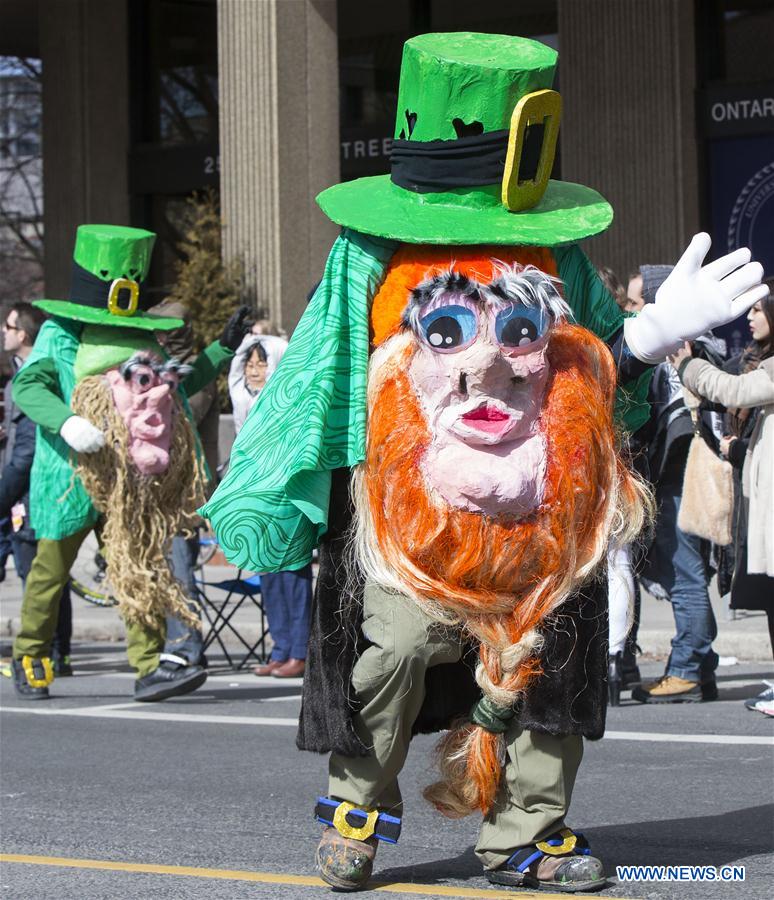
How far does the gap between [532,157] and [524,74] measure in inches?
8.2

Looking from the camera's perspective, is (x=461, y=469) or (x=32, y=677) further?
(x=32, y=677)

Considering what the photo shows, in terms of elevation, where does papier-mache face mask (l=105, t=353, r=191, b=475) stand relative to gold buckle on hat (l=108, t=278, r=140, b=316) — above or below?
below

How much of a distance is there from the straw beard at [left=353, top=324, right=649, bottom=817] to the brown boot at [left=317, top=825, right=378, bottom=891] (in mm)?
369

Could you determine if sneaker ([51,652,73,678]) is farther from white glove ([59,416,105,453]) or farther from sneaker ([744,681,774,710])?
sneaker ([744,681,774,710])

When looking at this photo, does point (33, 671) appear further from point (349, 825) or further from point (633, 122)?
point (633, 122)

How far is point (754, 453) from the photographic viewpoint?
7504 millimetres

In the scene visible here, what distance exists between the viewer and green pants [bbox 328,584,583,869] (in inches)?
177

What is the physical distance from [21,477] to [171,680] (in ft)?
5.96

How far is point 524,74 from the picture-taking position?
456cm

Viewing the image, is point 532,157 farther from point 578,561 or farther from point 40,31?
point 40,31

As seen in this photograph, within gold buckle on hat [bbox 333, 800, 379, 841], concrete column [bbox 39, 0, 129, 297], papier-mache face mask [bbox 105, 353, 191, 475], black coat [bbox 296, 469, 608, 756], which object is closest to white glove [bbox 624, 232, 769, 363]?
black coat [bbox 296, 469, 608, 756]

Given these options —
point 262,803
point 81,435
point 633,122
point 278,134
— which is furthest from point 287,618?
point 633,122

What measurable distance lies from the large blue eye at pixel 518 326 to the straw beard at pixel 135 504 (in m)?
3.86

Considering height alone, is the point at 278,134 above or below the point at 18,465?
above
